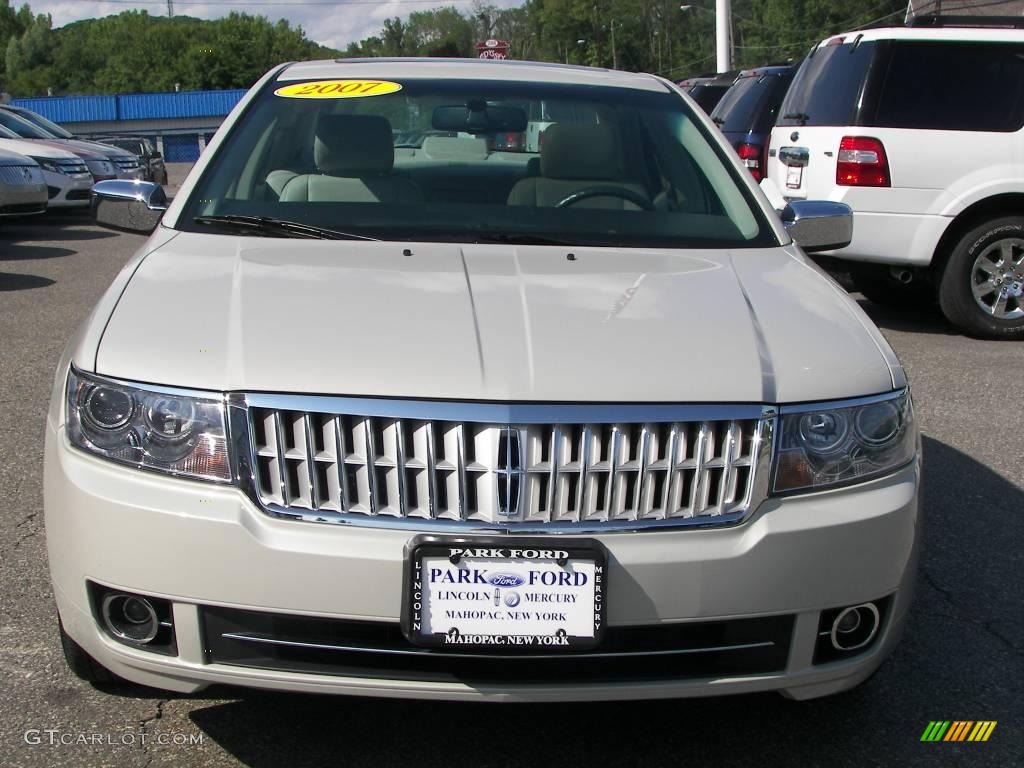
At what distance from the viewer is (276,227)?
3447 millimetres

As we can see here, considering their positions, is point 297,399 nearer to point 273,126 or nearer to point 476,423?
point 476,423

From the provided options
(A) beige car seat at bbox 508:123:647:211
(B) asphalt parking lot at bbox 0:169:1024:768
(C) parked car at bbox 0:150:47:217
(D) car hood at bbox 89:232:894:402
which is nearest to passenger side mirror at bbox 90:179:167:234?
(D) car hood at bbox 89:232:894:402

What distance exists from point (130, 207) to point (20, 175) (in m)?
9.64

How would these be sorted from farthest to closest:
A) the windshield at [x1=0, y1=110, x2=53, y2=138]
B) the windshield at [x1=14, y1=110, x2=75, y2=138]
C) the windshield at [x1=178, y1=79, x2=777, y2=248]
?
the windshield at [x1=14, y1=110, x2=75, y2=138], the windshield at [x1=0, y1=110, x2=53, y2=138], the windshield at [x1=178, y1=79, x2=777, y2=248]

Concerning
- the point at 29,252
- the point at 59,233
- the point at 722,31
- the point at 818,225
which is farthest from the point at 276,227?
the point at 722,31

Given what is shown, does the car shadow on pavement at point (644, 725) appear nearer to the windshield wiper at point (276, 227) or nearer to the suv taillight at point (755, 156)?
the windshield wiper at point (276, 227)

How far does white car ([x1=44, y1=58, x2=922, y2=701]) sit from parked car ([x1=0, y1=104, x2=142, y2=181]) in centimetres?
1564

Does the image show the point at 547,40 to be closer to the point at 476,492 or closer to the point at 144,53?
the point at 144,53

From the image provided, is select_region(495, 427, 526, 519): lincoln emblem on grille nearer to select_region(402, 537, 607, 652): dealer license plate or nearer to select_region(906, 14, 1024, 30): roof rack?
select_region(402, 537, 607, 652): dealer license plate

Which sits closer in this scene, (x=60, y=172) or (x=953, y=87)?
(x=953, y=87)

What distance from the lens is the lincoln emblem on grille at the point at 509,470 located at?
239cm

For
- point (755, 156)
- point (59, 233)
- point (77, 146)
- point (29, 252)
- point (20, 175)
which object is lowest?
point (59, 233)

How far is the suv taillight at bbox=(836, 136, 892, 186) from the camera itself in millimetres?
7680

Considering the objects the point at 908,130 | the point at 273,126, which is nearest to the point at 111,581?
the point at 273,126
